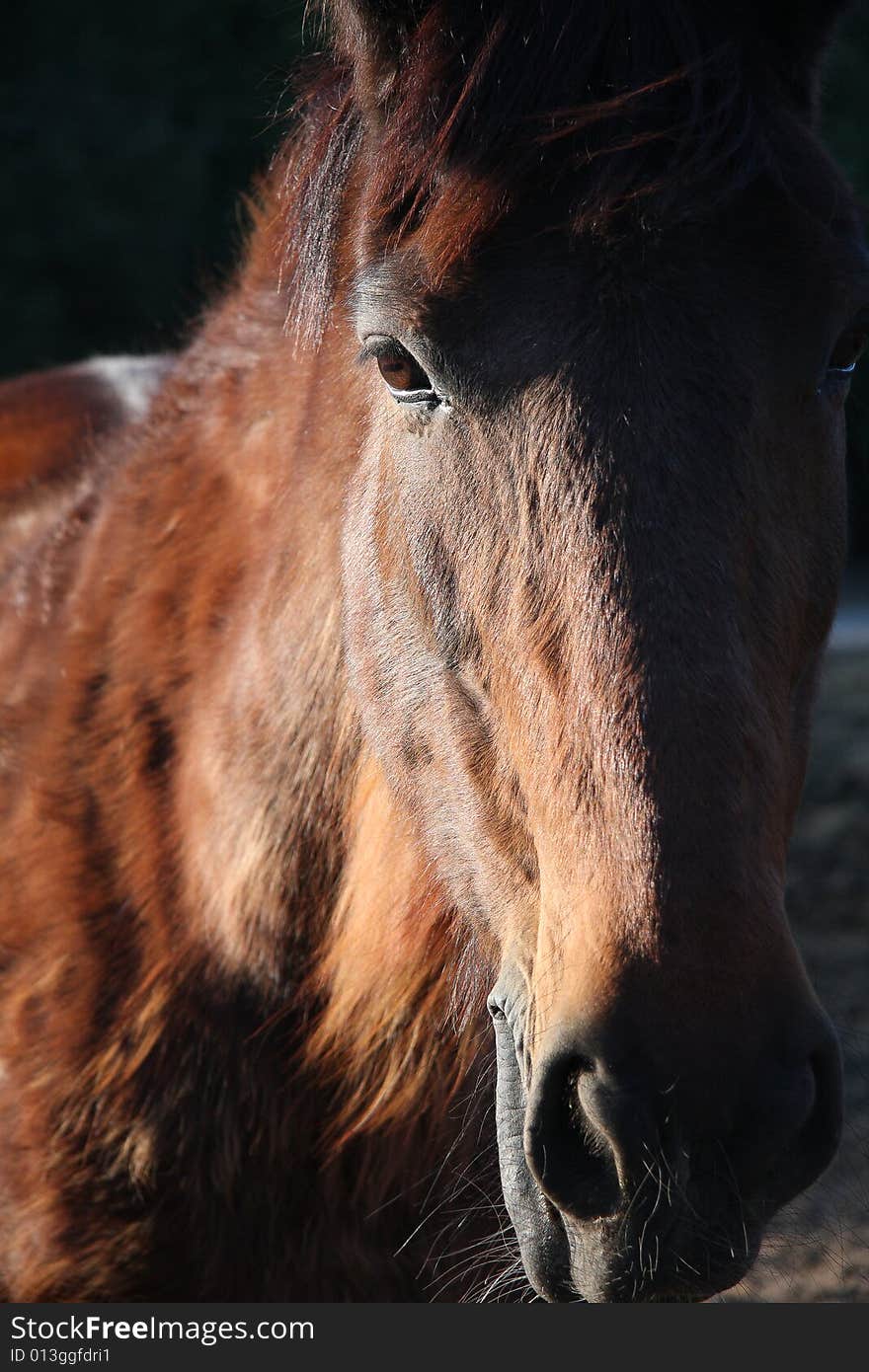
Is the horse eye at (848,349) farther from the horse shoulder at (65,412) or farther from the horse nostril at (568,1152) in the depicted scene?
the horse shoulder at (65,412)

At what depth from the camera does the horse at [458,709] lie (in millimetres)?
1479

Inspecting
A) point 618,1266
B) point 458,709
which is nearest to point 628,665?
point 458,709

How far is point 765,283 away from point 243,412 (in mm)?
1171

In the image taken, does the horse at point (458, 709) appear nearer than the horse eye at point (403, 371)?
Yes

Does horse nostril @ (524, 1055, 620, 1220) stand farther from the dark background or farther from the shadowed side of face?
the dark background

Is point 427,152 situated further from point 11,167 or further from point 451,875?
point 11,167

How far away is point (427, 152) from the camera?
1802mm

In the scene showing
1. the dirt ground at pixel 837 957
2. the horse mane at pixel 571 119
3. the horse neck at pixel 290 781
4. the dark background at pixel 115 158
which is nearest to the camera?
the horse mane at pixel 571 119

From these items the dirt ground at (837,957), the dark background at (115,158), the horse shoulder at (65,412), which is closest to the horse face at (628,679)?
the dirt ground at (837,957)

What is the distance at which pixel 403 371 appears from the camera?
1.85 m

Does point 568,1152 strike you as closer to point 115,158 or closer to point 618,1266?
point 618,1266

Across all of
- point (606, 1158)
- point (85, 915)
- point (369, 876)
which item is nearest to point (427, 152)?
point (369, 876)

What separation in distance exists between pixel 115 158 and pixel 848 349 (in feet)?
38.4

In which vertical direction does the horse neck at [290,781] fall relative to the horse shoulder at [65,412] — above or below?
below
